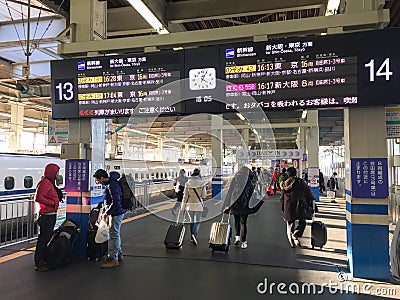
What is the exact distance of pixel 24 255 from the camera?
6.11 meters

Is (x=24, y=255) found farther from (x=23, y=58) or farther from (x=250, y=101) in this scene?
(x=23, y=58)

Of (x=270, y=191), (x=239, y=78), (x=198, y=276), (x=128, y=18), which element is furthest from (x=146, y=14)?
(x=270, y=191)

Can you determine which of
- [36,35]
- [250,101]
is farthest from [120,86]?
[36,35]

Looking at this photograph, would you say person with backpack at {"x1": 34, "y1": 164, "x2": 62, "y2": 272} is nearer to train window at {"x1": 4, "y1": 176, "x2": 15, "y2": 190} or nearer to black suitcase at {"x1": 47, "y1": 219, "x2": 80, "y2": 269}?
black suitcase at {"x1": 47, "y1": 219, "x2": 80, "y2": 269}

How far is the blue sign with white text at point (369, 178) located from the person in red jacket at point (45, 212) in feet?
14.2

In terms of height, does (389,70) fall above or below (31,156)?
above

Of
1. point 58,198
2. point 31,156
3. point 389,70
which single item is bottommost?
point 58,198

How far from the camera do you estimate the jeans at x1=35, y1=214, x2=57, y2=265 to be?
208 inches

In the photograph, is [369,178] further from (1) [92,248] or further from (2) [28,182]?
(2) [28,182]

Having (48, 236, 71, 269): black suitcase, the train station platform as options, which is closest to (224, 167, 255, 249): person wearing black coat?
the train station platform

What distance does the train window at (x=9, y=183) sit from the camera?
948 centimetres

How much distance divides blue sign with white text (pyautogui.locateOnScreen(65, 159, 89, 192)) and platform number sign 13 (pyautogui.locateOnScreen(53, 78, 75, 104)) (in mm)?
1038

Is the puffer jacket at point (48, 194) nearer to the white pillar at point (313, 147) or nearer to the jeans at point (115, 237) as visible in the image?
the jeans at point (115, 237)

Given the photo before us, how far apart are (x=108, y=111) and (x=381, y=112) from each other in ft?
12.6
